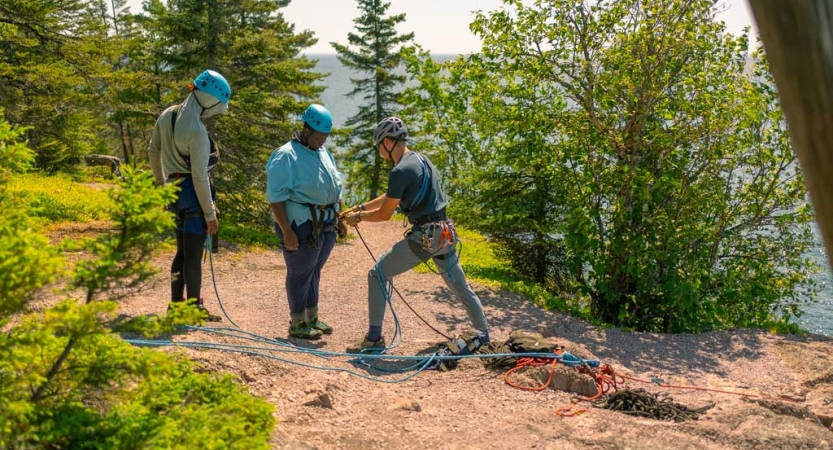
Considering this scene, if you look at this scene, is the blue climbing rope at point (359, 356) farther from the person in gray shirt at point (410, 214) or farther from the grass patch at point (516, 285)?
the grass patch at point (516, 285)

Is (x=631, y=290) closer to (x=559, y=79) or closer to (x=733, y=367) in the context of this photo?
(x=733, y=367)

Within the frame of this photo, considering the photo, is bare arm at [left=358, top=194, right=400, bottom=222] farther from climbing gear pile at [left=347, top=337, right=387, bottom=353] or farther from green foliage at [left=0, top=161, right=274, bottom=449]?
green foliage at [left=0, top=161, right=274, bottom=449]

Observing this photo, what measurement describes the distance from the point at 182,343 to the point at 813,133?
4.74 meters

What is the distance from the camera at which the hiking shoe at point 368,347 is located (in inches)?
271

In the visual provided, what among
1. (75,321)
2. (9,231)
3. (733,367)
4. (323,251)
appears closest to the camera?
(75,321)

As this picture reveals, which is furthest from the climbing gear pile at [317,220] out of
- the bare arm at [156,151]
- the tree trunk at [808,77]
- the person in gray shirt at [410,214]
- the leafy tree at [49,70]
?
the tree trunk at [808,77]

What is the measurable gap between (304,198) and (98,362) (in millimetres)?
3547

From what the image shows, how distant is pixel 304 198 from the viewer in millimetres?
6648

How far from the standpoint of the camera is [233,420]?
3.26m

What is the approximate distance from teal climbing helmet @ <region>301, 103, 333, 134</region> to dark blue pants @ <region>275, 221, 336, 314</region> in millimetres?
925

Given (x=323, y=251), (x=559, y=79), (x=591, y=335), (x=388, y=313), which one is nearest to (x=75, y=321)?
(x=323, y=251)

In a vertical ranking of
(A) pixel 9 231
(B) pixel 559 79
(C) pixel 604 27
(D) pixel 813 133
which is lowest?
(A) pixel 9 231

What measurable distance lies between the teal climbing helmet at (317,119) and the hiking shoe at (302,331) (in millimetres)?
2081

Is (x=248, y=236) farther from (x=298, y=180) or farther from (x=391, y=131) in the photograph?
(x=391, y=131)
